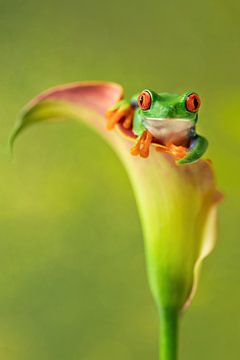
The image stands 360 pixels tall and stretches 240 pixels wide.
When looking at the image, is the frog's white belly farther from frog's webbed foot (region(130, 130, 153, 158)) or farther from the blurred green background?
the blurred green background

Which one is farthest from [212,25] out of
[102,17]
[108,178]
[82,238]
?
[82,238]

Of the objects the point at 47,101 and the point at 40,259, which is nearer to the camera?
the point at 47,101

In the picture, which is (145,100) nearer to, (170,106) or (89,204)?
(170,106)

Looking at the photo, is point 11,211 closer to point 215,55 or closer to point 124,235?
point 124,235

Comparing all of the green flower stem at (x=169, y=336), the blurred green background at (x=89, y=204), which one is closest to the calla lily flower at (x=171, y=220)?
the green flower stem at (x=169, y=336)

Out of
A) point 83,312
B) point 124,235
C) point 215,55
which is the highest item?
point 215,55
